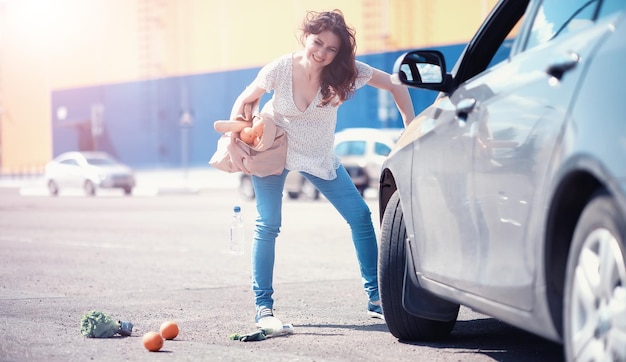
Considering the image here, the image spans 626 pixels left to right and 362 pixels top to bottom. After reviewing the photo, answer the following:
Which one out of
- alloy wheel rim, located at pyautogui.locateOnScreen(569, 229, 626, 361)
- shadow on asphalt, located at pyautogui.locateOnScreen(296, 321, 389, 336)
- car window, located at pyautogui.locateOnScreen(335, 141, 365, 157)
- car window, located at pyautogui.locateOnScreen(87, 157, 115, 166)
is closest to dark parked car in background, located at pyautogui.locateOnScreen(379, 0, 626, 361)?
alloy wheel rim, located at pyautogui.locateOnScreen(569, 229, 626, 361)

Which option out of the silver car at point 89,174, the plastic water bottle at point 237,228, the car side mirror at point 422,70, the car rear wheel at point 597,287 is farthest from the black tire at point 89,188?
the car rear wheel at point 597,287

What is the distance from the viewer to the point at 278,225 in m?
6.45

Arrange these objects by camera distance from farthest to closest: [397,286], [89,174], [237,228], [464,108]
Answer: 1. [89,174]
2. [237,228]
3. [397,286]
4. [464,108]

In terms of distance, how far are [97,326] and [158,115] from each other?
40.3m

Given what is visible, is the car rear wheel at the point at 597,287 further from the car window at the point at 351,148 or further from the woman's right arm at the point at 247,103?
the car window at the point at 351,148

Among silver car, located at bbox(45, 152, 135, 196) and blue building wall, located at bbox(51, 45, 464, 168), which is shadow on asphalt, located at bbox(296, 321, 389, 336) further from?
blue building wall, located at bbox(51, 45, 464, 168)

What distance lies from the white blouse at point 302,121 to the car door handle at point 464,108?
1.85 metres

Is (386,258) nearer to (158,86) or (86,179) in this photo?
(86,179)

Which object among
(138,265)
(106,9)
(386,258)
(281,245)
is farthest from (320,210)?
(106,9)

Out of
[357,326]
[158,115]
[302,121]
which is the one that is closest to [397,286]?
[357,326]

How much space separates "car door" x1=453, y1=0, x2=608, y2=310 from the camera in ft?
11.4

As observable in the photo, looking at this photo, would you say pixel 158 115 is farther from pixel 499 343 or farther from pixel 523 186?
pixel 523 186

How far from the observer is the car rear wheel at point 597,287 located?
3.07 meters

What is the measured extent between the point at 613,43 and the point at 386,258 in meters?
2.51
